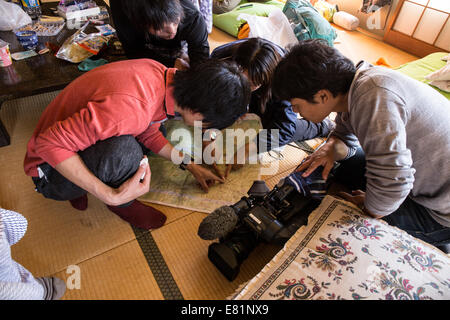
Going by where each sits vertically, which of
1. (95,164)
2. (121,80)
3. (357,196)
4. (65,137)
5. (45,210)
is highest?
(121,80)

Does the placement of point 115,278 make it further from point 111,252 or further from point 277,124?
point 277,124

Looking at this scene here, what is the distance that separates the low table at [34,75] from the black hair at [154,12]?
1.65 ft

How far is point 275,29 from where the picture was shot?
2.24 m

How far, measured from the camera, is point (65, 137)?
813mm

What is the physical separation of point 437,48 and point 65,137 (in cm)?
327

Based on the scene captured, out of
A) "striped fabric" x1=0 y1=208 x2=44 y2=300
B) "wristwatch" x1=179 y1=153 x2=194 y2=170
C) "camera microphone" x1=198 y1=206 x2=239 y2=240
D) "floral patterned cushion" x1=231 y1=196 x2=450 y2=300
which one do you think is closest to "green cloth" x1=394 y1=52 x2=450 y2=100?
"floral patterned cushion" x1=231 y1=196 x2=450 y2=300

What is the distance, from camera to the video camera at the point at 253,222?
95cm

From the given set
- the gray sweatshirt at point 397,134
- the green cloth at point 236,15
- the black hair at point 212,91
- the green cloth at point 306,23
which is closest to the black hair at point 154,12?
the black hair at point 212,91

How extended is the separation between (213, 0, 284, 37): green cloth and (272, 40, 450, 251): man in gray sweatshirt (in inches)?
72.4

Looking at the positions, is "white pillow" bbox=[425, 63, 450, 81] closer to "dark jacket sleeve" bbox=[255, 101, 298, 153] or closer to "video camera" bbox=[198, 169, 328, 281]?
"dark jacket sleeve" bbox=[255, 101, 298, 153]

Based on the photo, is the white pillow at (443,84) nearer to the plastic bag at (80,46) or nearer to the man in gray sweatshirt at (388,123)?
the man in gray sweatshirt at (388,123)

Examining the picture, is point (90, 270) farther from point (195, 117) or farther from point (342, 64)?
point (342, 64)

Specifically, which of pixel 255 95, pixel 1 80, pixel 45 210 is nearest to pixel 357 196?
pixel 255 95
